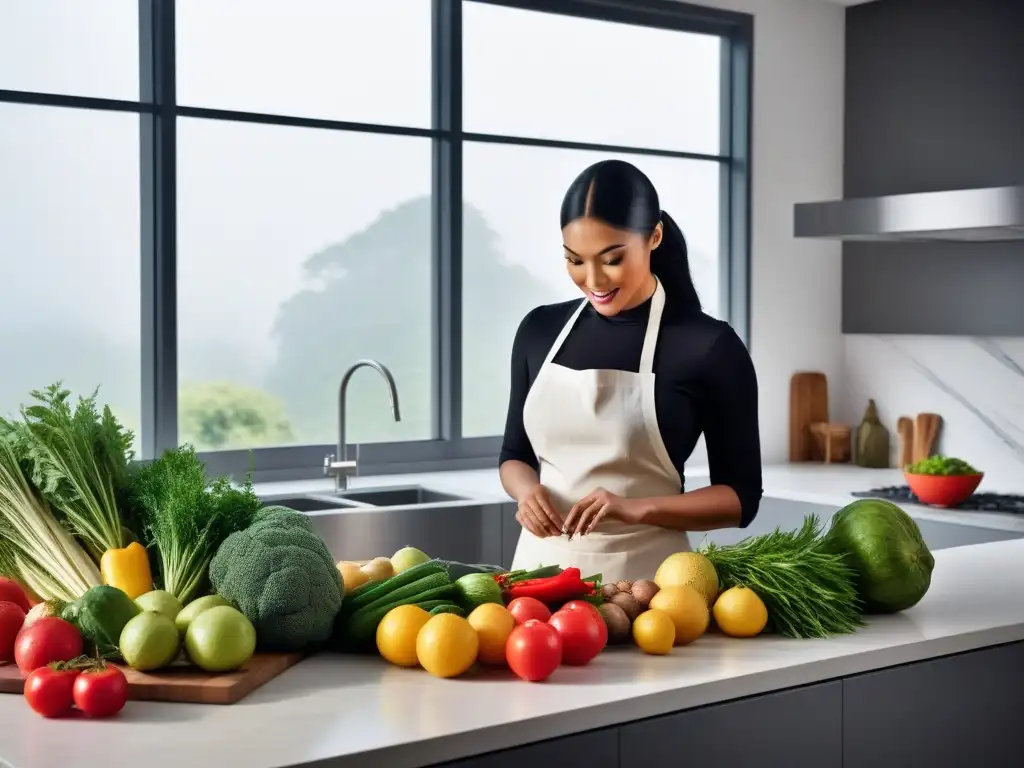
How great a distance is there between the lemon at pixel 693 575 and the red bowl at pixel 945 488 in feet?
7.28

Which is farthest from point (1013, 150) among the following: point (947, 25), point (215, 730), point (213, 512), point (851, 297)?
point (215, 730)

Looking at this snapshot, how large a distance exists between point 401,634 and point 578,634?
22 cm

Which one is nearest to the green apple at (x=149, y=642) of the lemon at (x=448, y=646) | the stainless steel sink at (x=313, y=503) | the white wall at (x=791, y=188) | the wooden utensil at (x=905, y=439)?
the lemon at (x=448, y=646)

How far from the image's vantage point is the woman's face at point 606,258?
2070 mm

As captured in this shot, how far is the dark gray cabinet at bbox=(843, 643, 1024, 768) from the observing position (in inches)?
68.2

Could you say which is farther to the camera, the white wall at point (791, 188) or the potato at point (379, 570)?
the white wall at point (791, 188)

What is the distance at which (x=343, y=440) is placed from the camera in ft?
13.0

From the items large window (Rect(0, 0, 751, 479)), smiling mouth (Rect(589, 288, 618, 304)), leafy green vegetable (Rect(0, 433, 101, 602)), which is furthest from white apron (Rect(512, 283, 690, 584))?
large window (Rect(0, 0, 751, 479))

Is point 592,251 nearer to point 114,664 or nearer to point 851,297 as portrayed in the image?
point 114,664

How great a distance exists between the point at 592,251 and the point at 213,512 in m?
0.72

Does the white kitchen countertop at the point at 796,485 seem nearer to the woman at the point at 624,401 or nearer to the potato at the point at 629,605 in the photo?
the woman at the point at 624,401

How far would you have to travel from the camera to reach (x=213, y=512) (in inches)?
69.2

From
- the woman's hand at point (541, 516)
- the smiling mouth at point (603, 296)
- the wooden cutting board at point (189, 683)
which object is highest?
the smiling mouth at point (603, 296)

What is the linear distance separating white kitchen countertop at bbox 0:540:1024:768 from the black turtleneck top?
1.34ft
